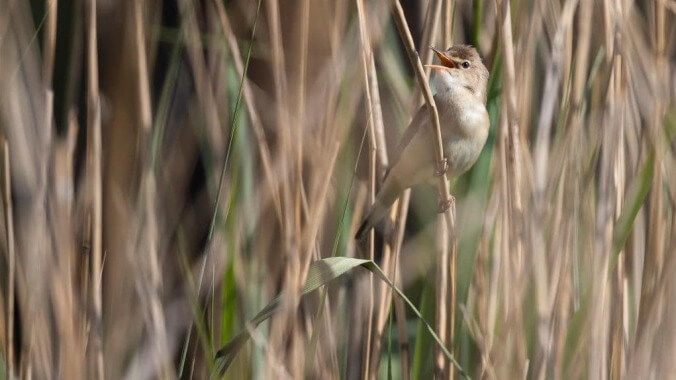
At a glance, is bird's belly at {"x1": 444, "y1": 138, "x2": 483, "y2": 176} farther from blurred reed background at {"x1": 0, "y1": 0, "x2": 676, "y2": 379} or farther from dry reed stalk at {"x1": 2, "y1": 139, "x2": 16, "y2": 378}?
dry reed stalk at {"x1": 2, "y1": 139, "x2": 16, "y2": 378}

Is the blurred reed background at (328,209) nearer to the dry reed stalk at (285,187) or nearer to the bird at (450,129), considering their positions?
the dry reed stalk at (285,187)

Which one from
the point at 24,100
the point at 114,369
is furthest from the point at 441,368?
the point at 24,100

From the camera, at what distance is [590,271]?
5.46 feet

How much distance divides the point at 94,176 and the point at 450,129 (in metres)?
0.97

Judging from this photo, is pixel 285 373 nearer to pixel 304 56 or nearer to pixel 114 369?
pixel 114 369

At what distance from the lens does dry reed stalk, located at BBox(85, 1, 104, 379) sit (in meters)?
1.60

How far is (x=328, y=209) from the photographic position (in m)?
1.88

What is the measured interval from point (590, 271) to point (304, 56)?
618 millimetres

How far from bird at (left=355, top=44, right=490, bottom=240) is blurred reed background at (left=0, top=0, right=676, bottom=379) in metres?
0.15

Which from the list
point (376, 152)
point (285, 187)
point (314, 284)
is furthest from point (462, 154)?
point (314, 284)

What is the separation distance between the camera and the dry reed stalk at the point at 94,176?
160 cm

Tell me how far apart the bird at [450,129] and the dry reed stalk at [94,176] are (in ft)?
1.91

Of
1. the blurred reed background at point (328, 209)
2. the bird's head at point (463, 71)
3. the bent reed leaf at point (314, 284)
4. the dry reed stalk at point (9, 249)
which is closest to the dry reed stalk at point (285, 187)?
the blurred reed background at point (328, 209)

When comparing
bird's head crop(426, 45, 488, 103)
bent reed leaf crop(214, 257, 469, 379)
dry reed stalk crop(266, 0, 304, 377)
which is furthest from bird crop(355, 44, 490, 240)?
bent reed leaf crop(214, 257, 469, 379)
